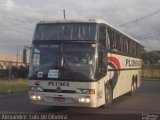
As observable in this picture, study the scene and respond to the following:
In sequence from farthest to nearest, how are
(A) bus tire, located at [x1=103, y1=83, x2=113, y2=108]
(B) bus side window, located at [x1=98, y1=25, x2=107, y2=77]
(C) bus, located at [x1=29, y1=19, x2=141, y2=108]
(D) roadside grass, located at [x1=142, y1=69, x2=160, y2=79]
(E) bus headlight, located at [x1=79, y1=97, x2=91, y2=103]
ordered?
(D) roadside grass, located at [x1=142, y1=69, x2=160, y2=79], (A) bus tire, located at [x1=103, y1=83, x2=113, y2=108], (B) bus side window, located at [x1=98, y1=25, x2=107, y2=77], (C) bus, located at [x1=29, y1=19, x2=141, y2=108], (E) bus headlight, located at [x1=79, y1=97, x2=91, y2=103]

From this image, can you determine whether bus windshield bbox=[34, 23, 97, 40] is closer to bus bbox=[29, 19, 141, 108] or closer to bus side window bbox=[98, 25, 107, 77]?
bus bbox=[29, 19, 141, 108]

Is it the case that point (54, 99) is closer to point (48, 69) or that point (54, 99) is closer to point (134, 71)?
point (48, 69)

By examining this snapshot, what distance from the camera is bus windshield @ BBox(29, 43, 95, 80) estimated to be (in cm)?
1514

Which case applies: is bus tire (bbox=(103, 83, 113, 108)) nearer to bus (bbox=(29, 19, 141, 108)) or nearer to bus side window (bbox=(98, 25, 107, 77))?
bus (bbox=(29, 19, 141, 108))

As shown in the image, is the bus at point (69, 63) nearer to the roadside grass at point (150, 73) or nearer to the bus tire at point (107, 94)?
the bus tire at point (107, 94)

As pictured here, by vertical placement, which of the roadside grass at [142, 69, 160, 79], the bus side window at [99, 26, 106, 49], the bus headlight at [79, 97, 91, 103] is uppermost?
the bus side window at [99, 26, 106, 49]

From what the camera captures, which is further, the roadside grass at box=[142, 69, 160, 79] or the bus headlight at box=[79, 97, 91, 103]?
the roadside grass at box=[142, 69, 160, 79]

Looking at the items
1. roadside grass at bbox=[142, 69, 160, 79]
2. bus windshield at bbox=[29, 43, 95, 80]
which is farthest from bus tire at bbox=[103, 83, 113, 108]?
roadside grass at bbox=[142, 69, 160, 79]

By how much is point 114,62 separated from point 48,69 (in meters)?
4.24

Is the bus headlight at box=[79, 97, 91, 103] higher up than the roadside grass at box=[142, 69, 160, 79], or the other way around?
the roadside grass at box=[142, 69, 160, 79]

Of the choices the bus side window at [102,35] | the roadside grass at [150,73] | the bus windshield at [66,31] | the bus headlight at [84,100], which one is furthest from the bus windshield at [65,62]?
the roadside grass at [150,73]

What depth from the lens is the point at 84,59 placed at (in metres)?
15.2

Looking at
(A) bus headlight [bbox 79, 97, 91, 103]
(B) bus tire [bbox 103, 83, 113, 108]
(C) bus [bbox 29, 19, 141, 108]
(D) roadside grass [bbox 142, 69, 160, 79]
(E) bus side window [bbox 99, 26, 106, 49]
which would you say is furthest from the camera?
(D) roadside grass [bbox 142, 69, 160, 79]

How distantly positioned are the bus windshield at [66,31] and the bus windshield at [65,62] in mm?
361
